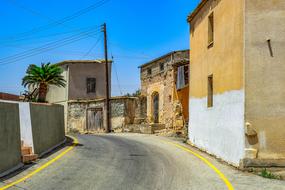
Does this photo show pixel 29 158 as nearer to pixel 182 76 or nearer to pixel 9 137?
pixel 9 137

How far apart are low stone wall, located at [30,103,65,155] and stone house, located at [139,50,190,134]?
11.7 meters

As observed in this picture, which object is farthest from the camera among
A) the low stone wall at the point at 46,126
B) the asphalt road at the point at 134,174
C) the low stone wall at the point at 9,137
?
the low stone wall at the point at 46,126

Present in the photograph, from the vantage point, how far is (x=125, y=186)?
393 inches

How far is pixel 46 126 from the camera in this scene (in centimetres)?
1759

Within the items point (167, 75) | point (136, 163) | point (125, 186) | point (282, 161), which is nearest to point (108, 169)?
point (136, 163)

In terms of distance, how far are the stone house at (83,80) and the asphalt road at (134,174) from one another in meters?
29.0

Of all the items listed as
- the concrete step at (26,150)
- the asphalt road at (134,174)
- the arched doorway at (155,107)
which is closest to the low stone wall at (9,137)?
the asphalt road at (134,174)

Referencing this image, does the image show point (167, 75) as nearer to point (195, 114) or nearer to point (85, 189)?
point (195, 114)

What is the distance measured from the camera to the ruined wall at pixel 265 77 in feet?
41.0

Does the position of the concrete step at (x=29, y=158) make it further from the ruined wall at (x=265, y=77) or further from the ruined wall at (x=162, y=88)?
the ruined wall at (x=162, y=88)

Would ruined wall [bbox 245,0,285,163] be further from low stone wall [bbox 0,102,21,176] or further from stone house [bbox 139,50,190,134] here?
stone house [bbox 139,50,190,134]

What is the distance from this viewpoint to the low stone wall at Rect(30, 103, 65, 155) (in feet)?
50.9

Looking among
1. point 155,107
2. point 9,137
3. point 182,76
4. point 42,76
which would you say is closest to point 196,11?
point 182,76

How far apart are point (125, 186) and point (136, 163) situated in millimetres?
3961
